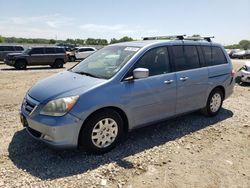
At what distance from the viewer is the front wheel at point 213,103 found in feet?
19.7

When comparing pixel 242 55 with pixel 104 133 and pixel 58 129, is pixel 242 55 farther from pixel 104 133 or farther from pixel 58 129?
pixel 58 129

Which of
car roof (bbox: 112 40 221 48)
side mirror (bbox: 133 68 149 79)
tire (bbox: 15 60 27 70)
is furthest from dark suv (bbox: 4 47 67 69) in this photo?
side mirror (bbox: 133 68 149 79)

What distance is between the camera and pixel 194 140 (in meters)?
4.92

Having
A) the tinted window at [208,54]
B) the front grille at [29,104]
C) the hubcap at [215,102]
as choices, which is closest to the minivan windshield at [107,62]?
the front grille at [29,104]

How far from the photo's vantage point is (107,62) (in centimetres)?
479

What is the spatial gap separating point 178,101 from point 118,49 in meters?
1.48

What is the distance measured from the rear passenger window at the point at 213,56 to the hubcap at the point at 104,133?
2.82 meters

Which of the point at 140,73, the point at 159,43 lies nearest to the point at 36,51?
the point at 159,43

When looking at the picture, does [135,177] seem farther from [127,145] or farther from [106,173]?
[127,145]

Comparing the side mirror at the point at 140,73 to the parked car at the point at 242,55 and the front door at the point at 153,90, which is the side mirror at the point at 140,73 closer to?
the front door at the point at 153,90

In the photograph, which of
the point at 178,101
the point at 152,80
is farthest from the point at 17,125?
the point at 178,101

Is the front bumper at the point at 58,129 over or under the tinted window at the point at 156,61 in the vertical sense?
under

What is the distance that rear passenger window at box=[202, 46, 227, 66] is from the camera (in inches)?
232

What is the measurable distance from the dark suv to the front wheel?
15527mm
